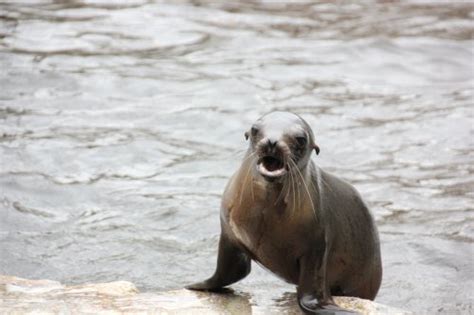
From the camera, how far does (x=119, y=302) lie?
548cm

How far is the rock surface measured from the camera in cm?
530

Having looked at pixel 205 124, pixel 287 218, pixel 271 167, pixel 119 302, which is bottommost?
pixel 205 124

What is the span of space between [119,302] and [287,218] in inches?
38.3

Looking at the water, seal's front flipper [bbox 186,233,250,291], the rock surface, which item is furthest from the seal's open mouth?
the water

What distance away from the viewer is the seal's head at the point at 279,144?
16.5 feet

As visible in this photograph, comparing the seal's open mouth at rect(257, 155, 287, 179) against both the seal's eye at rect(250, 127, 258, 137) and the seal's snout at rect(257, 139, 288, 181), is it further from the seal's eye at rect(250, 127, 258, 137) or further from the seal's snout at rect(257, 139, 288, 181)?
the seal's eye at rect(250, 127, 258, 137)

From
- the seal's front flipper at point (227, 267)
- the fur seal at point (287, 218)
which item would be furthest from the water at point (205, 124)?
the fur seal at point (287, 218)

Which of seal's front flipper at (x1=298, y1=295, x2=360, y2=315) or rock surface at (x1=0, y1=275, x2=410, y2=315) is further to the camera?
seal's front flipper at (x1=298, y1=295, x2=360, y2=315)

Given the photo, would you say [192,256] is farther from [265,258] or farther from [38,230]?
[265,258]

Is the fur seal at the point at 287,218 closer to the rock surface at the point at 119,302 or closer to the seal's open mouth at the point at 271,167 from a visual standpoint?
the seal's open mouth at the point at 271,167

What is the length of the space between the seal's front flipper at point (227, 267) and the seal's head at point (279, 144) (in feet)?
2.24

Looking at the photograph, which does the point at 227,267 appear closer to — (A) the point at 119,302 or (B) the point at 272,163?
(A) the point at 119,302

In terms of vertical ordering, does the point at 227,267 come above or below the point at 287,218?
below

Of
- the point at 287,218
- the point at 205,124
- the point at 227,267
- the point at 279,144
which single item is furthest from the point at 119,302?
the point at 205,124
